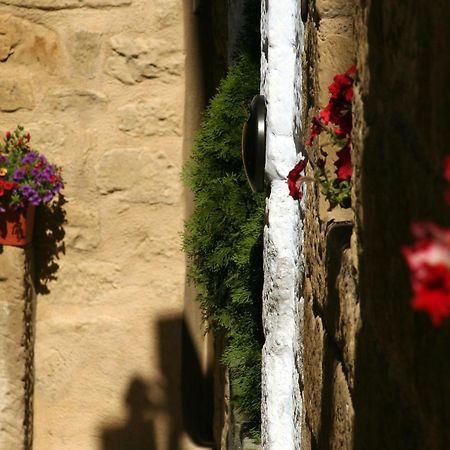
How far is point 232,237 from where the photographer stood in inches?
150

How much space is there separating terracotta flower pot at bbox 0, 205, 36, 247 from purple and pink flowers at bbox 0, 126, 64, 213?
34 mm

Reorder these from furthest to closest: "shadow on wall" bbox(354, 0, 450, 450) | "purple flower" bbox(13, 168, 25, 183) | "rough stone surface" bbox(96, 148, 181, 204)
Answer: "rough stone surface" bbox(96, 148, 181, 204), "purple flower" bbox(13, 168, 25, 183), "shadow on wall" bbox(354, 0, 450, 450)

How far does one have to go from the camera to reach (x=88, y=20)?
4723mm

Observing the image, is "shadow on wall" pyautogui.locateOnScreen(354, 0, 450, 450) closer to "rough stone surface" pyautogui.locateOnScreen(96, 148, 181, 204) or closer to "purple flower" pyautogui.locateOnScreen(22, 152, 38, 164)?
"purple flower" pyautogui.locateOnScreen(22, 152, 38, 164)

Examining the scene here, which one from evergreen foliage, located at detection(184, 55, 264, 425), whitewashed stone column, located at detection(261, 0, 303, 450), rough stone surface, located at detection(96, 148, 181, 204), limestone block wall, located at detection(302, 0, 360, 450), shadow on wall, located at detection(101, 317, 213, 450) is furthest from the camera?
shadow on wall, located at detection(101, 317, 213, 450)

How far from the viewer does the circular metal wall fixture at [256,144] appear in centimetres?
312

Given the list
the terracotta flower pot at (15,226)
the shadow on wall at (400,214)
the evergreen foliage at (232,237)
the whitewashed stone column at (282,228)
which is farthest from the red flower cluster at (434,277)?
the terracotta flower pot at (15,226)

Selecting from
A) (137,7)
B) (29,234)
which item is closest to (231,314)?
(29,234)

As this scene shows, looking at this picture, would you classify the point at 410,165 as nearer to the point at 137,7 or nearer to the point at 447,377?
the point at 447,377

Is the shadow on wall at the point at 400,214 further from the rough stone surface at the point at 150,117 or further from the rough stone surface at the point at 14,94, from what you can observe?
the rough stone surface at the point at 14,94

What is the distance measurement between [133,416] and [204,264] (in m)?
1.37

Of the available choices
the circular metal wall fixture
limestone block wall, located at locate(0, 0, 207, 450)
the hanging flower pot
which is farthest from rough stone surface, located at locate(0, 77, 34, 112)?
the circular metal wall fixture

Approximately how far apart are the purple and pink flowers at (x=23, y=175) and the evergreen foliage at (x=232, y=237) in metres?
0.90

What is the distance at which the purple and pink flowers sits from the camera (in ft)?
14.9
